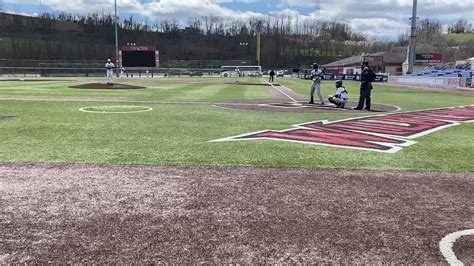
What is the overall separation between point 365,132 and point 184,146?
492 cm

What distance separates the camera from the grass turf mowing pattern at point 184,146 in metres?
7.35

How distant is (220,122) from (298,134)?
2.84m

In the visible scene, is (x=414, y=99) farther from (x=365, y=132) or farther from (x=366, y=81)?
(x=365, y=132)

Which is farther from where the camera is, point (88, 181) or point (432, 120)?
point (432, 120)

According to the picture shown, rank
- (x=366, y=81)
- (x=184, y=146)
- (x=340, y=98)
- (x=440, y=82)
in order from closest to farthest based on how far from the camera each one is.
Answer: (x=184, y=146), (x=366, y=81), (x=340, y=98), (x=440, y=82)

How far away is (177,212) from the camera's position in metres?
4.78

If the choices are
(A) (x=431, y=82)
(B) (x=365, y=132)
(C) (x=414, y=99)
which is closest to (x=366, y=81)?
(B) (x=365, y=132)

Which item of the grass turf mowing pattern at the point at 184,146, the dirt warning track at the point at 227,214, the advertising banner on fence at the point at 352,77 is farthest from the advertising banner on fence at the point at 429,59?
the dirt warning track at the point at 227,214

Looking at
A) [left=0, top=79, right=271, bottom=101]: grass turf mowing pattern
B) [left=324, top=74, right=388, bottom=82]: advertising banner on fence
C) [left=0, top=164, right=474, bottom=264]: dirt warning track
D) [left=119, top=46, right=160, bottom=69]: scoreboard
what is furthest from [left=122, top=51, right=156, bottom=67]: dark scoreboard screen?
[left=0, top=164, right=474, bottom=264]: dirt warning track

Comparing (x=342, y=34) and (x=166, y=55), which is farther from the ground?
(x=342, y=34)

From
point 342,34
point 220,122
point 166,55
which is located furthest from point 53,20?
point 220,122

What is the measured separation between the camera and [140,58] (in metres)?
79.9

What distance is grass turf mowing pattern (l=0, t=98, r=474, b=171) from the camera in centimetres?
735

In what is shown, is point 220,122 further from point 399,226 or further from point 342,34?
point 342,34
